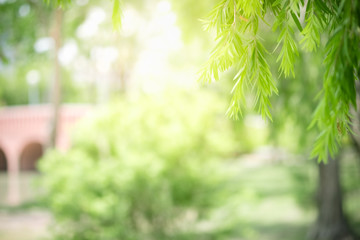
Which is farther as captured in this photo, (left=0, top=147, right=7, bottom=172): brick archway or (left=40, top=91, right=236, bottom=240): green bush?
(left=0, top=147, right=7, bottom=172): brick archway

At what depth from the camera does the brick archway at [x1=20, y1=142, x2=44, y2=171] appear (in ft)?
89.6

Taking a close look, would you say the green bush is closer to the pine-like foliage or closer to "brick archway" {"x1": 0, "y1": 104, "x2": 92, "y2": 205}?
the pine-like foliage

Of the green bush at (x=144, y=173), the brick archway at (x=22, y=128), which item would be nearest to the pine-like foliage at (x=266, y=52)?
the green bush at (x=144, y=173)

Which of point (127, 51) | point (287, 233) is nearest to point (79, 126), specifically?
point (127, 51)

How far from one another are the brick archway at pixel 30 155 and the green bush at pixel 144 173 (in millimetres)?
21367

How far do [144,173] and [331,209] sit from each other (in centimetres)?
425

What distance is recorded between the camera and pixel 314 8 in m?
1.35

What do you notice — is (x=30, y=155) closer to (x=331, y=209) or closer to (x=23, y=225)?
(x=23, y=225)

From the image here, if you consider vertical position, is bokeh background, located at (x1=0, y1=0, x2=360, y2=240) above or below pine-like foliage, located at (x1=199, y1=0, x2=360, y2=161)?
above

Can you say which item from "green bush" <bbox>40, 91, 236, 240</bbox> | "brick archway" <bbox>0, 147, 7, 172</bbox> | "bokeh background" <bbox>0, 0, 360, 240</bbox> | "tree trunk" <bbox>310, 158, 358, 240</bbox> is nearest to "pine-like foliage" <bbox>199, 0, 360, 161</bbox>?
"bokeh background" <bbox>0, 0, 360, 240</bbox>

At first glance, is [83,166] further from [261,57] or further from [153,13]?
[261,57]

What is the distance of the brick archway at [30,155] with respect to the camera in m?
27.3

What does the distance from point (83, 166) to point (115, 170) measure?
637 millimetres

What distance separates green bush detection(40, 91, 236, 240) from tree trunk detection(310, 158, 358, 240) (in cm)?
227
